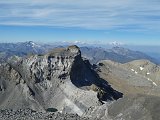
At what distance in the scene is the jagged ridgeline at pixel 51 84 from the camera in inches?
3954

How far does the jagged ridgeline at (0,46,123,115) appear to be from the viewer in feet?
330

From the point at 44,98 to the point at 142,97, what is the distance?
40.9 meters

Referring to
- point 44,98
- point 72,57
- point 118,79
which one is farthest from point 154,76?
point 44,98

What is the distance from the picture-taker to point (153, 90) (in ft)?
522

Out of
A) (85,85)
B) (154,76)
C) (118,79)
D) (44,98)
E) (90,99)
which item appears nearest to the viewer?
(90,99)

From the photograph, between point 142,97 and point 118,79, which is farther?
point 118,79

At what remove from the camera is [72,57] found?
385ft

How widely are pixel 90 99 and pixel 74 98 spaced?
4.86 meters

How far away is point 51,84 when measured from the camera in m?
112

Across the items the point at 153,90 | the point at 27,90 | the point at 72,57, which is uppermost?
the point at 72,57

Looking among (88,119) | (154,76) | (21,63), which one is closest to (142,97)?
(88,119)

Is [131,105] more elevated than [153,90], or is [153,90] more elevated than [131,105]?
[131,105]

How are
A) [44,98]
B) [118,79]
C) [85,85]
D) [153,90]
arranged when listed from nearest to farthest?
[44,98] < [85,85] < [153,90] < [118,79]

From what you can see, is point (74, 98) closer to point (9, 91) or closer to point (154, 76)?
point (9, 91)
